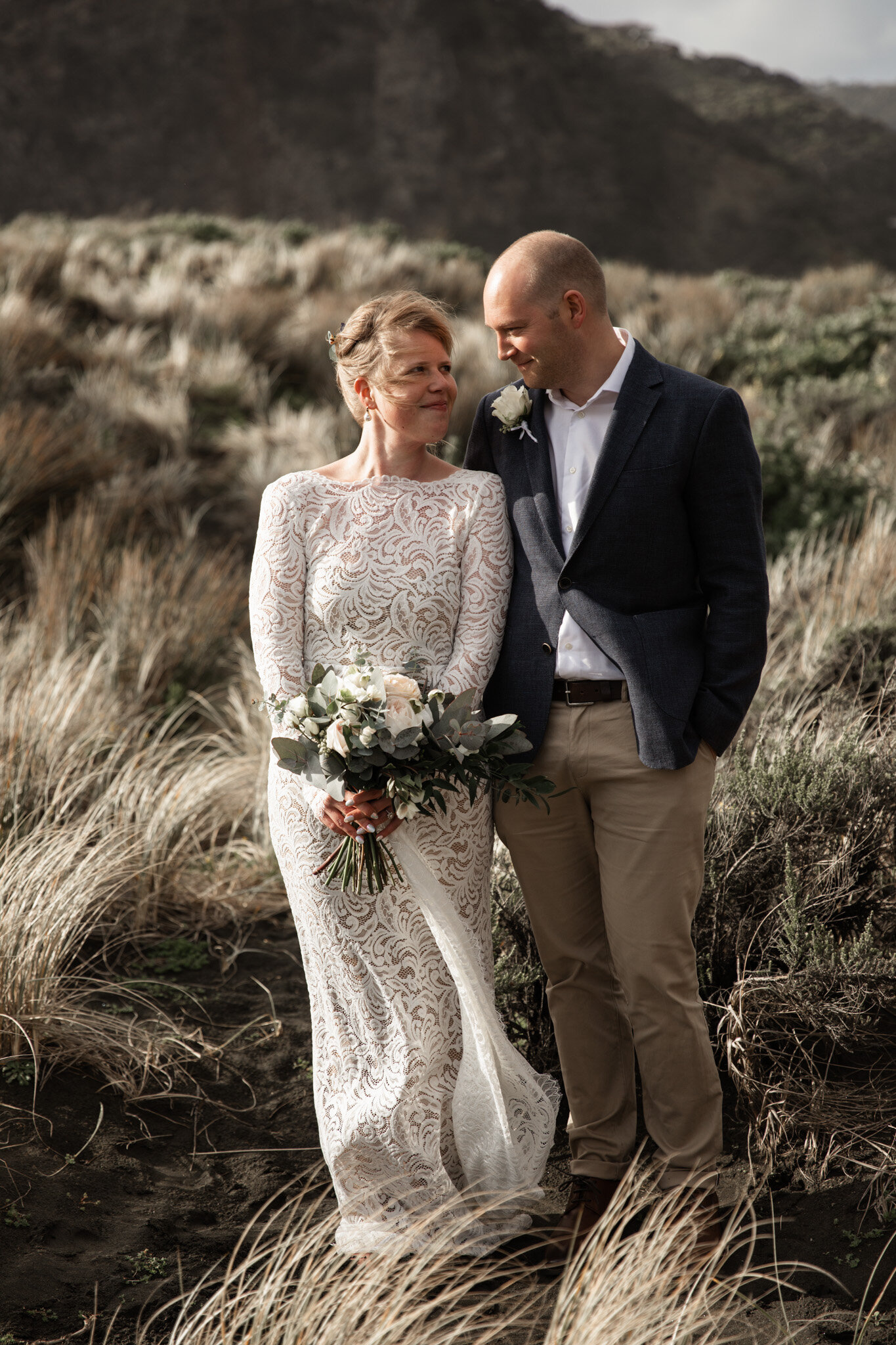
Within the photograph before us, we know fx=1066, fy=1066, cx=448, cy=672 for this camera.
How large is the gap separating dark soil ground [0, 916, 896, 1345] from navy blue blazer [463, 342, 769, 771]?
1.24 meters

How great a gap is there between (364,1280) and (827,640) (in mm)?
3683

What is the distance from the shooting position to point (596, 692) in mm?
2621

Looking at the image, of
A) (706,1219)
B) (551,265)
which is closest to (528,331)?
(551,265)

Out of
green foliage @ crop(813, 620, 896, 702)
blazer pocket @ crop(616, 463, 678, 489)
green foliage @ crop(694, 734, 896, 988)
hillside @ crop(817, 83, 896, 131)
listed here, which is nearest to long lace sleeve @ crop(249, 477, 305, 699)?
Result: blazer pocket @ crop(616, 463, 678, 489)

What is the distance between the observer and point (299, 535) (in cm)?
272

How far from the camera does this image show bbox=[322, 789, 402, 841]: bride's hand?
248 cm

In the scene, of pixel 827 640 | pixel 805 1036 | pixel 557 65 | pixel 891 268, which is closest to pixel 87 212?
pixel 557 65

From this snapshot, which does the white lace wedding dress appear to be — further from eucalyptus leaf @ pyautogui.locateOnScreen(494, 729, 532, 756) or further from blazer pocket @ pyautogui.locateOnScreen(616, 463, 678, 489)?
blazer pocket @ pyautogui.locateOnScreen(616, 463, 678, 489)

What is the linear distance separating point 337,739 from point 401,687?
197 mm

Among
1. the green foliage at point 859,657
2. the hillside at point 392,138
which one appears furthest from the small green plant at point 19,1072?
the hillside at point 392,138

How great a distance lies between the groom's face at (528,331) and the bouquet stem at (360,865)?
1217 mm

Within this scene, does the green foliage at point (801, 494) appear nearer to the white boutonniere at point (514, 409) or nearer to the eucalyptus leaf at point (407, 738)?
the white boutonniere at point (514, 409)

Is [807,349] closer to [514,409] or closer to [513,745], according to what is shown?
[514,409]

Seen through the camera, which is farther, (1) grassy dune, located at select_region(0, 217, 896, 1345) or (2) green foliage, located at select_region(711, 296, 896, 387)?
(2) green foliage, located at select_region(711, 296, 896, 387)
